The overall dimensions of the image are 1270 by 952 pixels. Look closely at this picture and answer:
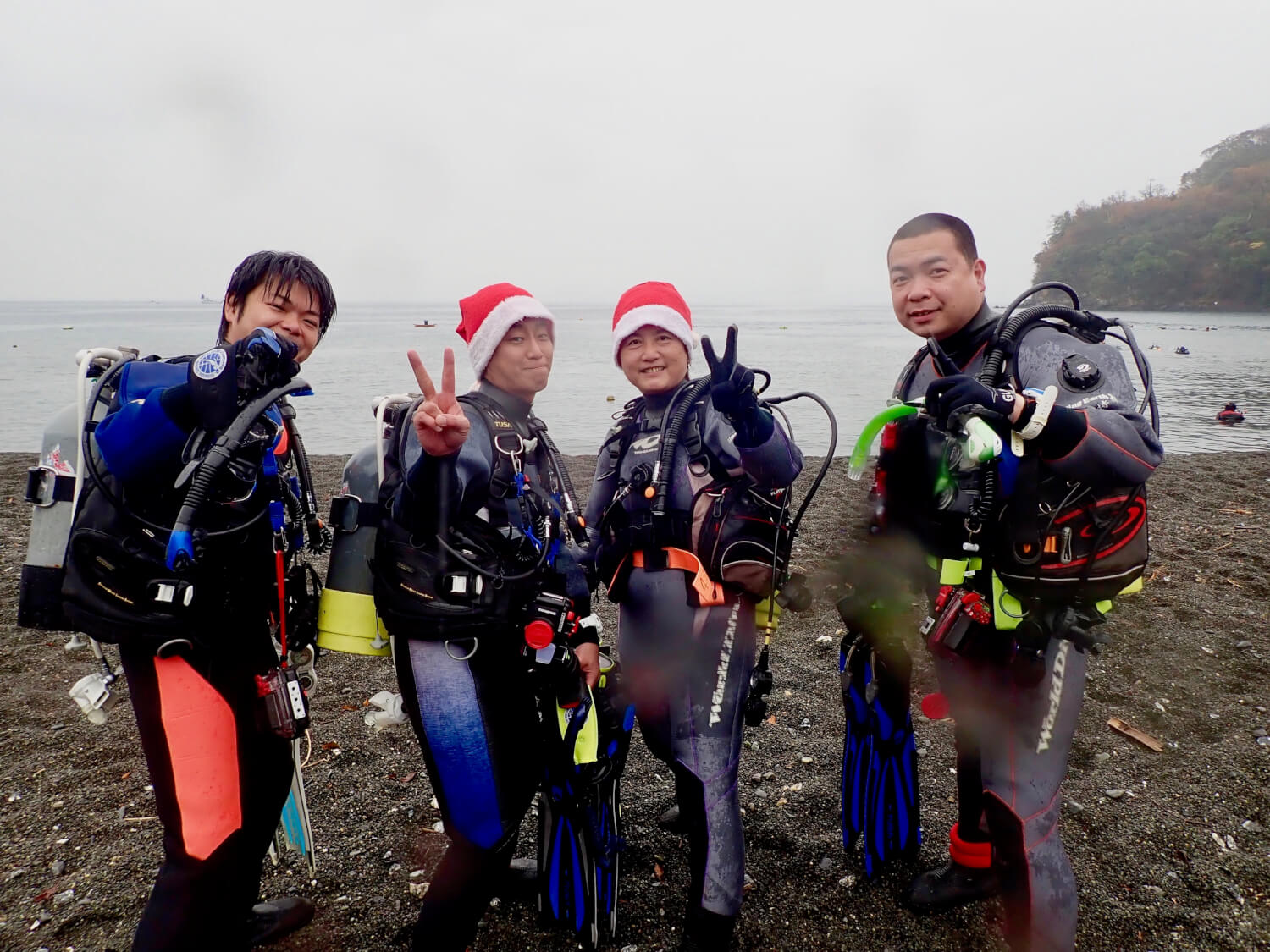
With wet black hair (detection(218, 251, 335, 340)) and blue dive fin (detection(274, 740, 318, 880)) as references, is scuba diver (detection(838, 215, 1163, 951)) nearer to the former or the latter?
wet black hair (detection(218, 251, 335, 340))

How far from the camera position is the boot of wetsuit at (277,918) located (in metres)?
2.86

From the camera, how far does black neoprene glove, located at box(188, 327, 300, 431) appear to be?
1964 millimetres

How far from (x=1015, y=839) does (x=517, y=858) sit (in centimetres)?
220

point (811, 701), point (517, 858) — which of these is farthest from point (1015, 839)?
point (811, 701)

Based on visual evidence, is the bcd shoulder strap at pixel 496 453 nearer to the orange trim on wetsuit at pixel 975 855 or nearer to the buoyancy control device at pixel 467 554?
the buoyancy control device at pixel 467 554

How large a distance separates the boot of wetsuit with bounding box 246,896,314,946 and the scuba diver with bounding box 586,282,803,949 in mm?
1665

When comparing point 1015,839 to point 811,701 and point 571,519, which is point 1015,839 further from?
point 811,701

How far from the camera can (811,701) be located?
15.9ft

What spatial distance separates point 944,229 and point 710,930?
2823 mm

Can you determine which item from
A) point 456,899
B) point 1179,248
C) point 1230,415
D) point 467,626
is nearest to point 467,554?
point 467,626

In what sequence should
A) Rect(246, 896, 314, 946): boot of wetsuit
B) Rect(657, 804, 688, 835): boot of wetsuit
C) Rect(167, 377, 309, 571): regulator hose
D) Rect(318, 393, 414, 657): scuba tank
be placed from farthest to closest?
Rect(657, 804, 688, 835): boot of wetsuit, Rect(246, 896, 314, 946): boot of wetsuit, Rect(318, 393, 414, 657): scuba tank, Rect(167, 377, 309, 571): regulator hose

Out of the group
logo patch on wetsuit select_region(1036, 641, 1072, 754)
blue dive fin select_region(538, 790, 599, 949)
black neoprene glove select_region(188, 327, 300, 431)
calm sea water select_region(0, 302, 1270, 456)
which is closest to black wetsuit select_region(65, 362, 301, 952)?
black neoprene glove select_region(188, 327, 300, 431)

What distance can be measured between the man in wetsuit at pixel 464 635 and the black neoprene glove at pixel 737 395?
74 cm

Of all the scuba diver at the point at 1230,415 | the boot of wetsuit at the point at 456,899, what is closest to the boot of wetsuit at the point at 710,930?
the boot of wetsuit at the point at 456,899
